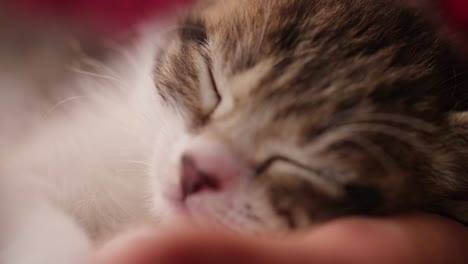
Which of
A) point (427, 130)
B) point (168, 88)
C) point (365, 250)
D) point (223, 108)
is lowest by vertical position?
point (365, 250)

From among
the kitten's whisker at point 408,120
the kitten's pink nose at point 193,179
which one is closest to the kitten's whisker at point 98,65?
the kitten's pink nose at point 193,179

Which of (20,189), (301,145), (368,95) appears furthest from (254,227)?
(20,189)

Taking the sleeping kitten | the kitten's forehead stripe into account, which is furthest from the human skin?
the kitten's forehead stripe

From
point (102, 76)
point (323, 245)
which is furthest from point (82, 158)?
point (323, 245)

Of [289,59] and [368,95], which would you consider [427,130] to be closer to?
[368,95]

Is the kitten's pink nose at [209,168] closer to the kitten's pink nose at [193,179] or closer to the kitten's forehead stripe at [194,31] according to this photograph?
the kitten's pink nose at [193,179]

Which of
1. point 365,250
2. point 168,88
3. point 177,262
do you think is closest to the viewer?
point 177,262

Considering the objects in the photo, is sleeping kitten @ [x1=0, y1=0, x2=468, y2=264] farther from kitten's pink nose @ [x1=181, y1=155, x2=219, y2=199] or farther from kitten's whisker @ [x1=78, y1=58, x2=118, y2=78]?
kitten's whisker @ [x1=78, y1=58, x2=118, y2=78]

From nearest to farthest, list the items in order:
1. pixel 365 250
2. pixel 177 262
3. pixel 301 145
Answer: pixel 177 262
pixel 365 250
pixel 301 145
